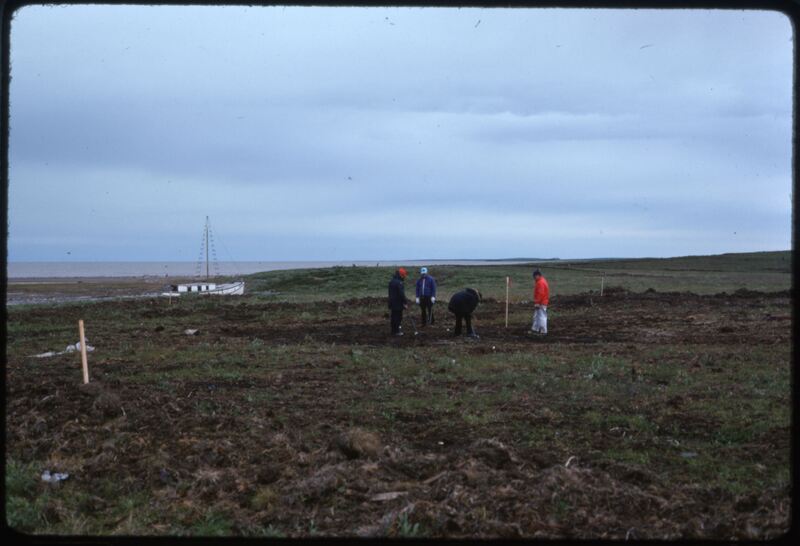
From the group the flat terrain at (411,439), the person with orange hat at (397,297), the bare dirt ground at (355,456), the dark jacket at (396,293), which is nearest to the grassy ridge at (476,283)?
the person with orange hat at (397,297)

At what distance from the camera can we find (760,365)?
12992mm

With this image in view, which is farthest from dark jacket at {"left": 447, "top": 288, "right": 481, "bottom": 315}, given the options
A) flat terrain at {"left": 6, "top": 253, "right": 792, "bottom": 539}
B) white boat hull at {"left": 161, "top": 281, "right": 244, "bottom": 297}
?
white boat hull at {"left": 161, "top": 281, "right": 244, "bottom": 297}

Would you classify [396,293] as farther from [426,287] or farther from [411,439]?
[411,439]

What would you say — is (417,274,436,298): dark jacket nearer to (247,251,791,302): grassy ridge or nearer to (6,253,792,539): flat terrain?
(6,253,792,539): flat terrain

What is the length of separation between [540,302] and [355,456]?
12031 mm

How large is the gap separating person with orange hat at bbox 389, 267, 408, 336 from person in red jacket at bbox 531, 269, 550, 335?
3709 mm

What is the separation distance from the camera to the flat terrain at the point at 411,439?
575 centimetres

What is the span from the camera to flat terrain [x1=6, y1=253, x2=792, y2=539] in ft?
18.9

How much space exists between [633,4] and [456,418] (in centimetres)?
671

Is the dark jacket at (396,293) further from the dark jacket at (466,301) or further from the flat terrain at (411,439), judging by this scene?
the flat terrain at (411,439)

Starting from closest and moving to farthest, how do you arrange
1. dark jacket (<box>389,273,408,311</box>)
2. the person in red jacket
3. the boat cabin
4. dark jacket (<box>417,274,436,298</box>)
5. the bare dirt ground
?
the bare dirt ground → the person in red jacket → dark jacket (<box>389,273,408,311</box>) → dark jacket (<box>417,274,436,298</box>) → the boat cabin

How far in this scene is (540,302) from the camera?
1845cm

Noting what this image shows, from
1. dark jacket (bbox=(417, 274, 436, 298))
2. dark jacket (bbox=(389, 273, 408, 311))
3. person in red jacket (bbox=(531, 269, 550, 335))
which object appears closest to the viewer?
person in red jacket (bbox=(531, 269, 550, 335))

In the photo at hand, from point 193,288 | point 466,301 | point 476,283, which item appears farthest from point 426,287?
point 193,288
